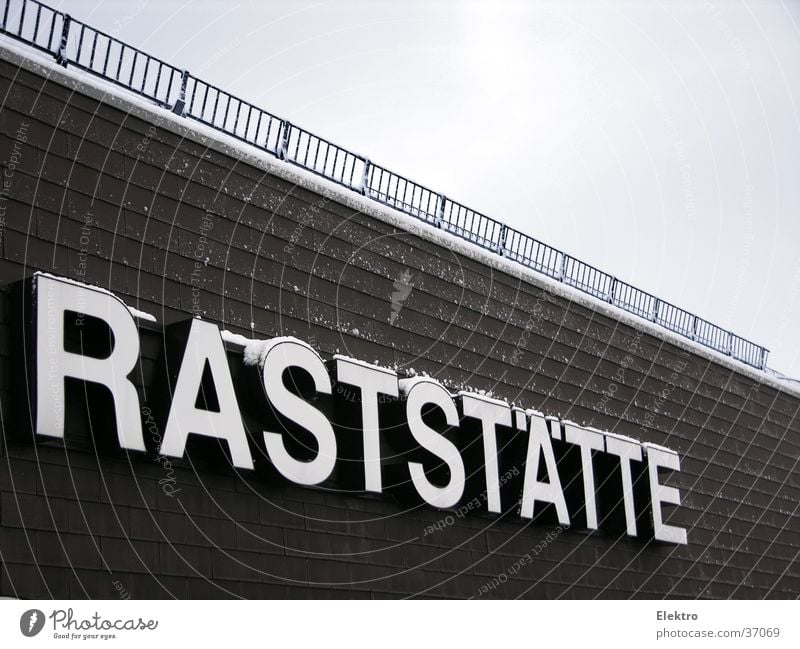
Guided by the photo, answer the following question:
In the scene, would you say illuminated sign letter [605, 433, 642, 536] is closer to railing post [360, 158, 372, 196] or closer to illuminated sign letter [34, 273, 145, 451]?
railing post [360, 158, 372, 196]

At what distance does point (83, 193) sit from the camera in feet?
25.4

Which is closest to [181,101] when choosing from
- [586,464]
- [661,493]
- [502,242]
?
[502,242]

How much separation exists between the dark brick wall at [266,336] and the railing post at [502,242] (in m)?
0.46

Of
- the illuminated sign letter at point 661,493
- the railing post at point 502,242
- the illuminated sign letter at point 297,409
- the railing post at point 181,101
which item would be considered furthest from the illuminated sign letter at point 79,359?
the illuminated sign letter at point 661,493

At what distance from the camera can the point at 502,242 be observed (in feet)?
41.0

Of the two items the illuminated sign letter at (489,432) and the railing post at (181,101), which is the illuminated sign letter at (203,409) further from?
the illuminated sign letter at (489,432)

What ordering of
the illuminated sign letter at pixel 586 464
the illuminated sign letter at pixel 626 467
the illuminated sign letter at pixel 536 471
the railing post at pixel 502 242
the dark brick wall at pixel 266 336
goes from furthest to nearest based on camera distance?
the railing post at pixel 502 242 < the illuminated sign letter at pixel 626 467 < the illuminated sign letter at pixel 586 464 < the illuminated sign letter at pixel 536 471 < the dark brick wall at pixel 266 336

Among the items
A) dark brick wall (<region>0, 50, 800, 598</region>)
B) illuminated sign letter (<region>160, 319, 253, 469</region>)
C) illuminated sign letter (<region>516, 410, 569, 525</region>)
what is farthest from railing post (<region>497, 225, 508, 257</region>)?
illuminated sign letter (<region>160, 319, 253, 469</region>)

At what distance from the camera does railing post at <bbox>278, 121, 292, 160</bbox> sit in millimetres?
9797

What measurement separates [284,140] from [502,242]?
366 cm

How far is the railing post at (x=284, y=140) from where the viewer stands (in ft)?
32.1

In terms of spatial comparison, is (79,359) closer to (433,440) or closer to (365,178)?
(433,440)
